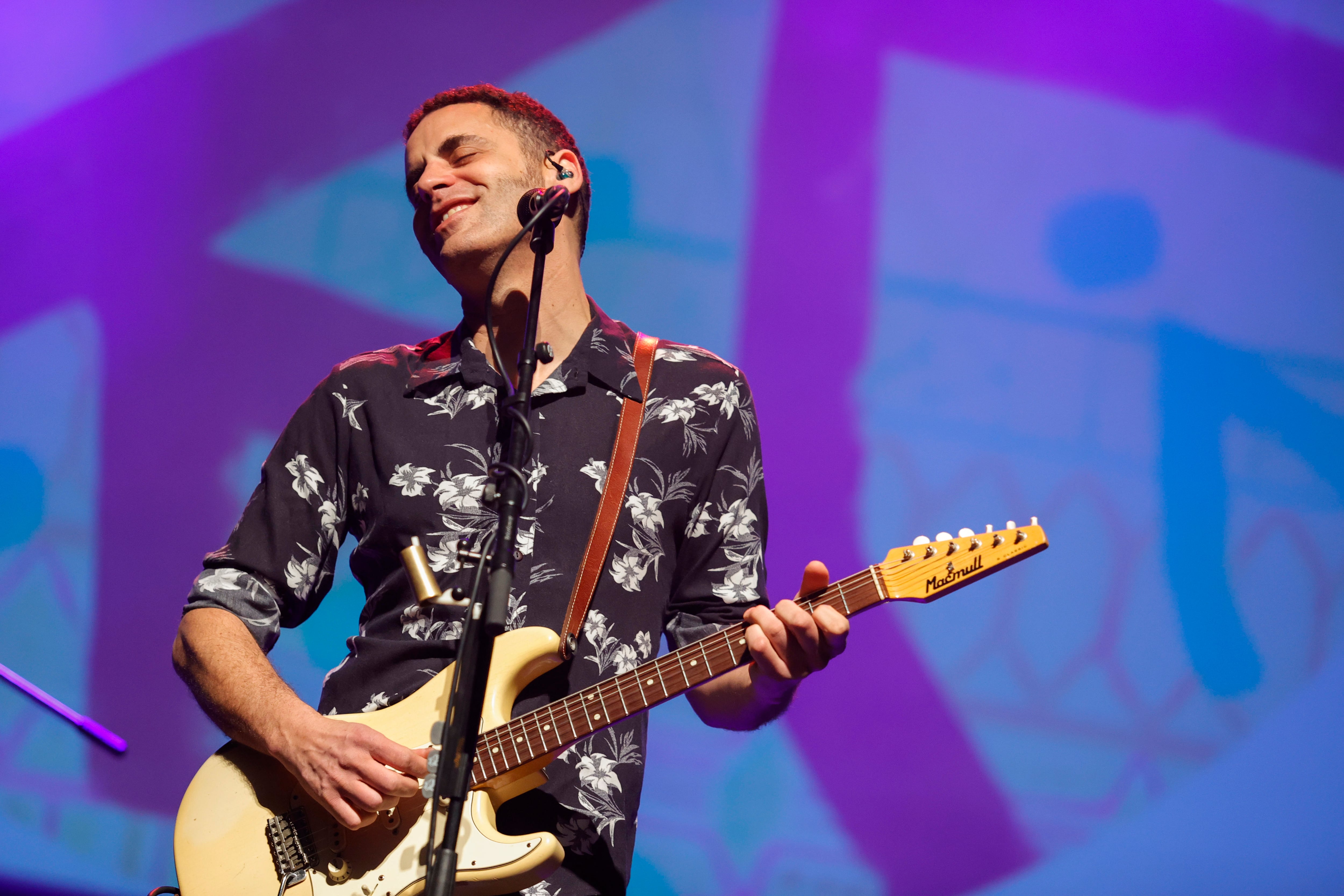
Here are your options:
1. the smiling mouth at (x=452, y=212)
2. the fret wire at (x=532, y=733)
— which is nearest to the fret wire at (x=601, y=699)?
the fret wire at (x=532, y=733)

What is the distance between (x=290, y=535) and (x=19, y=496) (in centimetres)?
190

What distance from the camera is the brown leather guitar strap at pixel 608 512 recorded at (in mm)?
1879

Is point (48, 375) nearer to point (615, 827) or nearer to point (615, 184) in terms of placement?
point (615, 184)

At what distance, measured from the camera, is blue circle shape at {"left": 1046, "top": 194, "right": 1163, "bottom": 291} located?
3.04m

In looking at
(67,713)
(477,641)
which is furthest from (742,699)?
(67,713)

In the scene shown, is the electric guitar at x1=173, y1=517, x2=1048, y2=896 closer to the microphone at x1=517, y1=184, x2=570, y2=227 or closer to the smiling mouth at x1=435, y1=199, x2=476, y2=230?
the microphone at x1=517, y1=184, x2=570, y2=227

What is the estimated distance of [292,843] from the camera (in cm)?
175

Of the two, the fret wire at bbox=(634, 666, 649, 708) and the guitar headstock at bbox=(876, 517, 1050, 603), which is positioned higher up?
the guitar headstock at bbox=(876, 517, 1050, 603)

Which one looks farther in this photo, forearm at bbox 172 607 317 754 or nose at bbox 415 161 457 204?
nose at bbox 415 161 457 204

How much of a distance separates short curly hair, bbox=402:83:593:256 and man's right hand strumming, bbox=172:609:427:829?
122cm

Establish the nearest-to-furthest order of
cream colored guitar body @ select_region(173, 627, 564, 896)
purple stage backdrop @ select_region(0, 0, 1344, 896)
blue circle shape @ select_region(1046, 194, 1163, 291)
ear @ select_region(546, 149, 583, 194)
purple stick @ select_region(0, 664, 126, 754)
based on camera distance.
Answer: cream colored guitar body @ select_region(173, 627, 564, 896) → ear @ select_region(546, 149, 583, 194) → purple stage backdrop @ select_region(0, 0, 1344, 896) → blue circle shape @ select_region(1046, 194, 1163, 291) → purple stick @ select_region(0, 664, 126, 754)

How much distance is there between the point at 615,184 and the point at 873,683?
179 cm

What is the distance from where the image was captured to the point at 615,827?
183 cm

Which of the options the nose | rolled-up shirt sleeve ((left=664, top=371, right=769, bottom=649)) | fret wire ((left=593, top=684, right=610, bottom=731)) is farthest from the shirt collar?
fret wire ((left=593, top=684, right=610, bottom=731))
